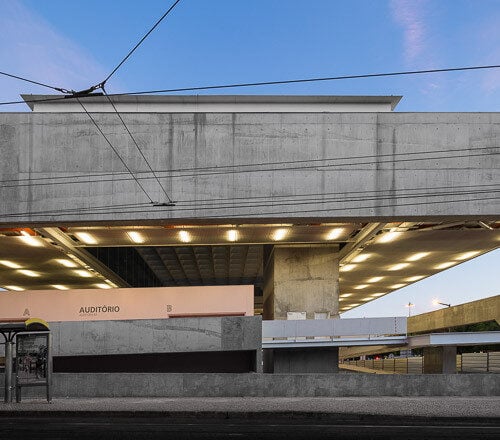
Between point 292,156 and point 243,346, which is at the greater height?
point 292,156

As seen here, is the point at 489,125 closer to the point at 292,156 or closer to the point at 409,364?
the point at 292,156

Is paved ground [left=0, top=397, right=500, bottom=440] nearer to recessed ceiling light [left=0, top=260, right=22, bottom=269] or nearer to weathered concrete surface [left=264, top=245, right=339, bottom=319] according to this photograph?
weathered concrete surface [left=264, top=245, right=339, bottom=319]

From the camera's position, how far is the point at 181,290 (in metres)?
31.0

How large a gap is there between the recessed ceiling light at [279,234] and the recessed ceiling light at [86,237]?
7.67 meters

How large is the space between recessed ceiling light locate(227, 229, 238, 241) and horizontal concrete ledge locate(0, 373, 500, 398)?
726 cm

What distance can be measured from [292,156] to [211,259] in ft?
67.7

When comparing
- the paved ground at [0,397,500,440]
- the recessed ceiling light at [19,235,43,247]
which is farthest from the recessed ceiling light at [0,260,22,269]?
the paved ground at [0,397,500,440]

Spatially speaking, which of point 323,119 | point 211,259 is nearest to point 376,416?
point 323,119

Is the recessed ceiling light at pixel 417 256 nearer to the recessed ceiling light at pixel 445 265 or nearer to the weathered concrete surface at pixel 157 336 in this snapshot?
the recessed ceiling light at pixel 445 265

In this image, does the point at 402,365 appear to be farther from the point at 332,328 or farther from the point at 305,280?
the point at 332,328

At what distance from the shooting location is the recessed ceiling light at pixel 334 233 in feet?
91.7

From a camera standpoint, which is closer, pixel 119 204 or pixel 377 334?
pixel 119 204

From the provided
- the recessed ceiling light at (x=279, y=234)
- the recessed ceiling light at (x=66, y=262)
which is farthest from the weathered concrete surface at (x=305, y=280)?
the recessed ceiling light at (x=66, y=262)

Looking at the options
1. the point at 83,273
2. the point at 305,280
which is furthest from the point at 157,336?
the point at 83,273
